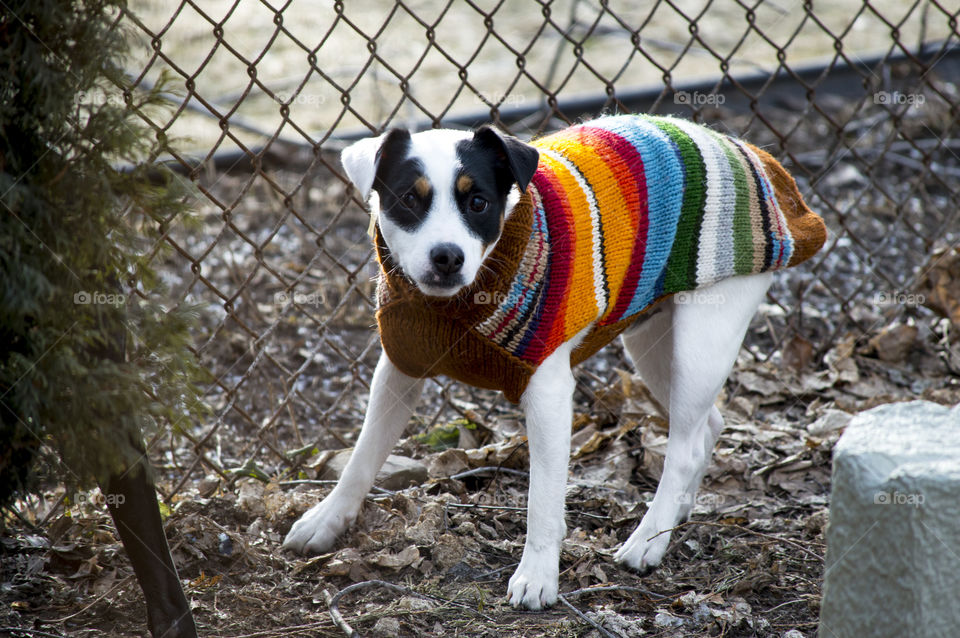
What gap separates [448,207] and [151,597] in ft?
3.60

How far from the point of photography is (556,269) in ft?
7.79

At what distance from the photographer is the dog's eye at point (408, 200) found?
2279 mm

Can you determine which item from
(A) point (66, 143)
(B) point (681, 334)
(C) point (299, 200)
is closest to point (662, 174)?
(B) point (681, 334)

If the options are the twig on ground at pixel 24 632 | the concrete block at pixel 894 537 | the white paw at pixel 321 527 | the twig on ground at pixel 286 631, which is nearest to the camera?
the concrete block at pixel 894 537

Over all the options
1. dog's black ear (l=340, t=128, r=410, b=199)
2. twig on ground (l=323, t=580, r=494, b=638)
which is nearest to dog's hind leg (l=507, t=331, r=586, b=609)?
twig on ground (l=323, t=580, r=494, b=638)

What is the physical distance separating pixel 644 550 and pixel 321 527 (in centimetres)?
91

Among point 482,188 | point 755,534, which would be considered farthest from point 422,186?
point 755,534

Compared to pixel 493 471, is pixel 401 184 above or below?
above

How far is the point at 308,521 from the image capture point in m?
2.61

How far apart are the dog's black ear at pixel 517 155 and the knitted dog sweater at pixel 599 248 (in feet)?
0.39

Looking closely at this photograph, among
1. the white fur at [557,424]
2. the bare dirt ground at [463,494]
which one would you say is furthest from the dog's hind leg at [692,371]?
the bare dirt ground at [463,494]

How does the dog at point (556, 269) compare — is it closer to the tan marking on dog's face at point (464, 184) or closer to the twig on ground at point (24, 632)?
the tan marking on dog's face at point (464, 184)

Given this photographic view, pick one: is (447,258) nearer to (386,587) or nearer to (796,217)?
(386,587)

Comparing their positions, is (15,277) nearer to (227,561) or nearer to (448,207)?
(448,207)
